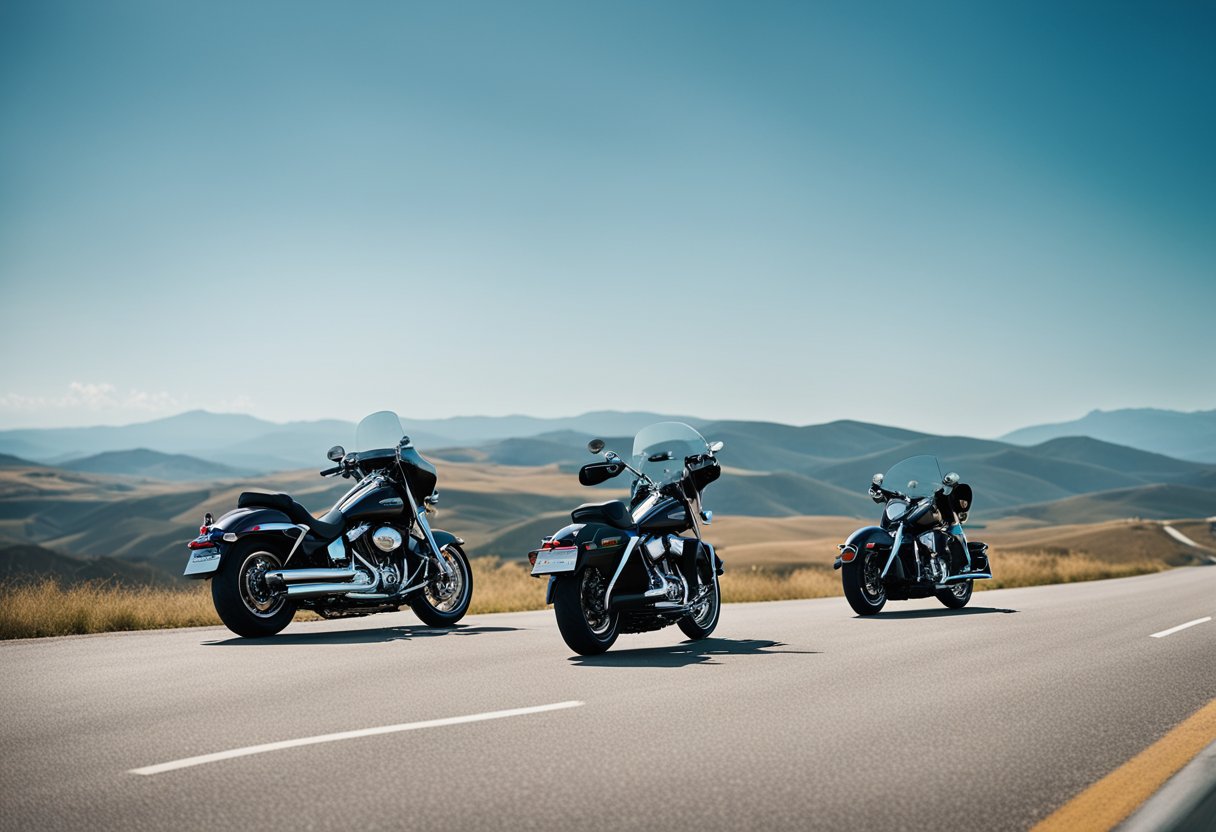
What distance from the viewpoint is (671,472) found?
1088 centimetres

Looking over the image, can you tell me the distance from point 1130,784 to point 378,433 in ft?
31.5

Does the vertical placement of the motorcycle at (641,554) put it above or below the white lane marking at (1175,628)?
above

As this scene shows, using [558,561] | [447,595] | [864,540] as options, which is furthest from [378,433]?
[864,540]

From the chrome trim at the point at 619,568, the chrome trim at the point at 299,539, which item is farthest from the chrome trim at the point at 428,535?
the chrome trim at the point at 619,568

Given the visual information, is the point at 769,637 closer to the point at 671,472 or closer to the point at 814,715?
the point at 671,472

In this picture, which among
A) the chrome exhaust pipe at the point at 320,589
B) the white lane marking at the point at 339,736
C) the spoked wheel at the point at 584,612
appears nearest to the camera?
the white lane marking at the point at 339,736

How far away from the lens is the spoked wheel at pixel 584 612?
30.9 feet

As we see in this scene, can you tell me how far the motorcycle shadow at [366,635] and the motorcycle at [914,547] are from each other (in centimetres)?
490

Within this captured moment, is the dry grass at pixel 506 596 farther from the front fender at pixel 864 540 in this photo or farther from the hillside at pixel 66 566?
the hillside at pixel 66 566

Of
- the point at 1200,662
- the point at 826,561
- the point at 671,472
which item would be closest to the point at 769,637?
the point at 671,472

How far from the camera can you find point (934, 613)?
49.0ft

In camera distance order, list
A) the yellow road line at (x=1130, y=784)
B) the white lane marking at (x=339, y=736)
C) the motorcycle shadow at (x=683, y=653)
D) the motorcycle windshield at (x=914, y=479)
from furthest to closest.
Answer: the motorcycle windshield at (x=914, y=479) → the motorcycle shadow at (x=683, y=653) → the white lane marking at (x=339, y=736) → the yellow road line at (x=1130, y=784)

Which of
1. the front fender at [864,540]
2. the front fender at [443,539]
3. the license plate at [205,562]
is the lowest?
the license plate at [205,562]

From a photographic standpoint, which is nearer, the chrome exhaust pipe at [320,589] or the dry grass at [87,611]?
the chrome exhaust pipe at [320,589]
